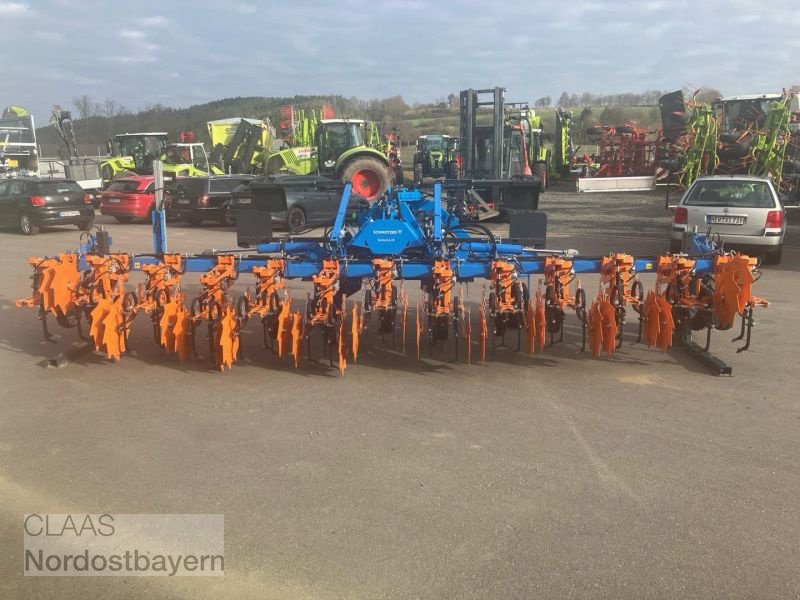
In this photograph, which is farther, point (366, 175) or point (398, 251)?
point (366, 175)

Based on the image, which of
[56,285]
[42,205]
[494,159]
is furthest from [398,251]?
[42,205]

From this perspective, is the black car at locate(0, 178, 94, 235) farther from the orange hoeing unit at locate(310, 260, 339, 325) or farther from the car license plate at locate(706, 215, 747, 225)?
the car license plate at locate(706, 215, 747, 225)

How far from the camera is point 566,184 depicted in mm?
30844

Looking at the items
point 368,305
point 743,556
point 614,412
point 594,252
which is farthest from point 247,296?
point 594,252

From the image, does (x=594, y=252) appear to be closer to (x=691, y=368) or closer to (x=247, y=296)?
(x=691, y=368)

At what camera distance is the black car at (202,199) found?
17641mm

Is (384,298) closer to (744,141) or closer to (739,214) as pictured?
(739,214)

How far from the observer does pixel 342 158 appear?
19.7 meters

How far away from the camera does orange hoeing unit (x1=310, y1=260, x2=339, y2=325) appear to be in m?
6.12

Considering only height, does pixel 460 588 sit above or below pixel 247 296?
below

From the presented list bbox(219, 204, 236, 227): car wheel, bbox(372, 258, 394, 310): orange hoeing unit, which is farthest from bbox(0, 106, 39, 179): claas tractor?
bbox(372, 258, 394, 310): orange hoeing unit

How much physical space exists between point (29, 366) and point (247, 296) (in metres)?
Result: 2.18

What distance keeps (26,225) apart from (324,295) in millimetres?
14198

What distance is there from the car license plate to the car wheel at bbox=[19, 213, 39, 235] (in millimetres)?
15448
